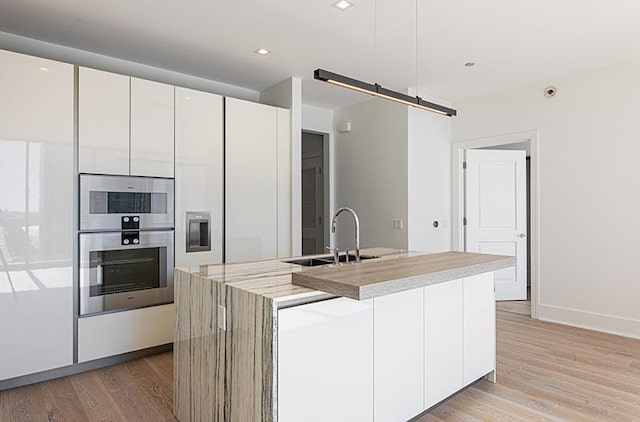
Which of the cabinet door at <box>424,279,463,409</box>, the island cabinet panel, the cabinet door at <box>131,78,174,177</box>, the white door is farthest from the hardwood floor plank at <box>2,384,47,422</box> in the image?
the white door

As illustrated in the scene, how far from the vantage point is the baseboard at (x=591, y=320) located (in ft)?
12.6

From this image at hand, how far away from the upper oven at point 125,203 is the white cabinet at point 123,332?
27.8 inches

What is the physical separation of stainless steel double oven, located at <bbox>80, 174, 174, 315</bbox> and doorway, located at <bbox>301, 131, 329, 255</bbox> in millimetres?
2778

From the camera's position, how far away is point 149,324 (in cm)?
335

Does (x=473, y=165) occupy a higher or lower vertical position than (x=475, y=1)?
lower

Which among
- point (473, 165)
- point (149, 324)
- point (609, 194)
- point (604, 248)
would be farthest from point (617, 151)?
point (149, 324)

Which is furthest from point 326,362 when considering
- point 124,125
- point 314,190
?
point 314,190

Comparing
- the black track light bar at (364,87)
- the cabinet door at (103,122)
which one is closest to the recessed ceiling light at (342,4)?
the black track light bar at (364,87)

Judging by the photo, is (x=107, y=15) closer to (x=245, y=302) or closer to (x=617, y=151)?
(x=245, y=302)

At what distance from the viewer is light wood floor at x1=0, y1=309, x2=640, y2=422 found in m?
2.39

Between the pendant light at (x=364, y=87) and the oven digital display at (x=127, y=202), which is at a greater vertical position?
the pendant light at (x=364, y=87)

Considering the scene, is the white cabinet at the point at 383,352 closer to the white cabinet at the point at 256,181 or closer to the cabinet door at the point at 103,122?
the white cabinet at the point at 256,181

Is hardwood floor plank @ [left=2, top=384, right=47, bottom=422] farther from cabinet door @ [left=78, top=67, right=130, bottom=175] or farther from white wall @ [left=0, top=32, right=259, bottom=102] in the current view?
white wall @ [left=0, top=32, right=259, bottom=102]

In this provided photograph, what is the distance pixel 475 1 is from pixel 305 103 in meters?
2.95
